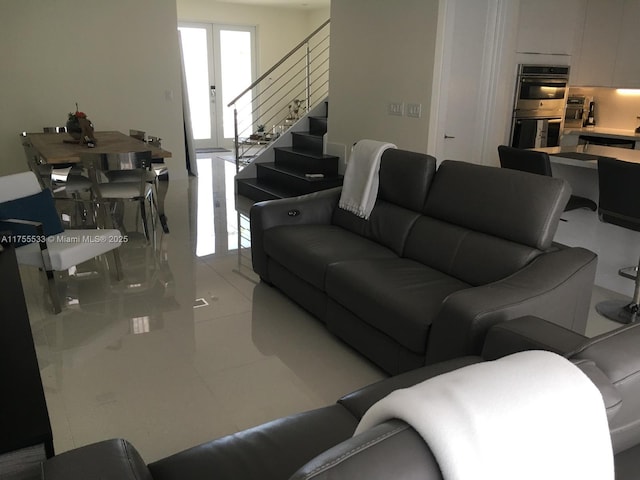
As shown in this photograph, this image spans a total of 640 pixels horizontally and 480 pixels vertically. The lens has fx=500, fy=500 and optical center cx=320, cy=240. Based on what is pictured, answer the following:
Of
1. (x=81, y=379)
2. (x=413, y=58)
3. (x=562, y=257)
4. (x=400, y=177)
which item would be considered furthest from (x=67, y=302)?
(x=413, y=58)

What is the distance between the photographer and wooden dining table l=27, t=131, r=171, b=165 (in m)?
4.21

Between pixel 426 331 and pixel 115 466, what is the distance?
1434 millimetres

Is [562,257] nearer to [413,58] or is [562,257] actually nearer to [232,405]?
[232,405]

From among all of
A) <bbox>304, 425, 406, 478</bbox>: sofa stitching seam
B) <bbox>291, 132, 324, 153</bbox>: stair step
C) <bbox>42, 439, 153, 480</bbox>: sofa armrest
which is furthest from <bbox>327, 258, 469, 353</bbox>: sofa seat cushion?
<bbox>291, 132, 324, 153</bbox>: stair step

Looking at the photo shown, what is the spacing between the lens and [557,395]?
32.5 inches

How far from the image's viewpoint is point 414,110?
4.93 meters

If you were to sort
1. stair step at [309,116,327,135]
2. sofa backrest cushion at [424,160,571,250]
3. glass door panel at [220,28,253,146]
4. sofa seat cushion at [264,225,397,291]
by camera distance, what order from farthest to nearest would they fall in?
glass door panel at [220,28,253,146] → stair step at [309,116,327,135] → sofa seat cushion at [264,225,397,291] → sofa backrest cushion at [424,160,571,250]

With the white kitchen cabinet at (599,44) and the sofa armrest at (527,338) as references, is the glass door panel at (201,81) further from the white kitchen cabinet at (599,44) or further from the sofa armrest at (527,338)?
the sofa armrest at (527,338)

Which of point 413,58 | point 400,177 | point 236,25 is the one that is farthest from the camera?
point 236,25

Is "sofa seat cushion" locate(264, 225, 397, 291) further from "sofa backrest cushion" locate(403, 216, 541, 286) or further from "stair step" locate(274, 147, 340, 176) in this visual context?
"stair step" locate(274, 147, 340, 176)

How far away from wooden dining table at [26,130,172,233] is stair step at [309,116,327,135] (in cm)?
241

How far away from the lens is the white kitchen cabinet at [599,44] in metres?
5.48

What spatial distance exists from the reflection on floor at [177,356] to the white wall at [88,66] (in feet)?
11.3

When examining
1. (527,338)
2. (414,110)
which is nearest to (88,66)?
(414,110)
